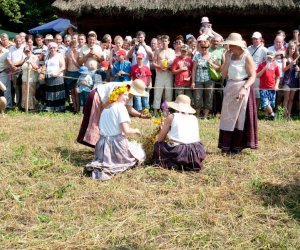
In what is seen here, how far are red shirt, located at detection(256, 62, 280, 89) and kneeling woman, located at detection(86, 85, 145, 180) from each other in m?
4.56

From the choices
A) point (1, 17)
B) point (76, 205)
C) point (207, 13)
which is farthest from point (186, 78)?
point (1, 17)

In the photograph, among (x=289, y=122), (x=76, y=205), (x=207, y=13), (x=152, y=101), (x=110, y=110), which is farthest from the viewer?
(x=207, y=13)

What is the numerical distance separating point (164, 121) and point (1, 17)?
25695mm

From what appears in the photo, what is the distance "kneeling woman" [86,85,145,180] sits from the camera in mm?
5664

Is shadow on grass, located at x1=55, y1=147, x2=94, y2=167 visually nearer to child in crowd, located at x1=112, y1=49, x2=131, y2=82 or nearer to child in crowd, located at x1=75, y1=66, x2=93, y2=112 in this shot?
child in crowd, located at x1=75, y1=66, x2=93, y2=112

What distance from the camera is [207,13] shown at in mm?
12320

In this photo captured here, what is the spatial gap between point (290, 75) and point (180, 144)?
4980mm

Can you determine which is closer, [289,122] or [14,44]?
[289,122]

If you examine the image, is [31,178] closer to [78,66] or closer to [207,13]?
[78,66]

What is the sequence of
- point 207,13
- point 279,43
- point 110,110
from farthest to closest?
point 207,13, point 279,43, point 110,110

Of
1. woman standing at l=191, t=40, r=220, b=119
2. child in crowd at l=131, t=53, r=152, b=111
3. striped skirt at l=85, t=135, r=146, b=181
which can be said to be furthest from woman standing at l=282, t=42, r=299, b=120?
striped skirt at l=85, t=135, r=146, b=181

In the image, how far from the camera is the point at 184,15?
12453mm

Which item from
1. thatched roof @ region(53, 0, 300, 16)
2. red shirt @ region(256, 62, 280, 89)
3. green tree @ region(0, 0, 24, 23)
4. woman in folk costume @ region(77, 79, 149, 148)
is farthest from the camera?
green tree @ region(0, 0, 24, 23)

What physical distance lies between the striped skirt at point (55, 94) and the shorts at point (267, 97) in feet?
14.5
